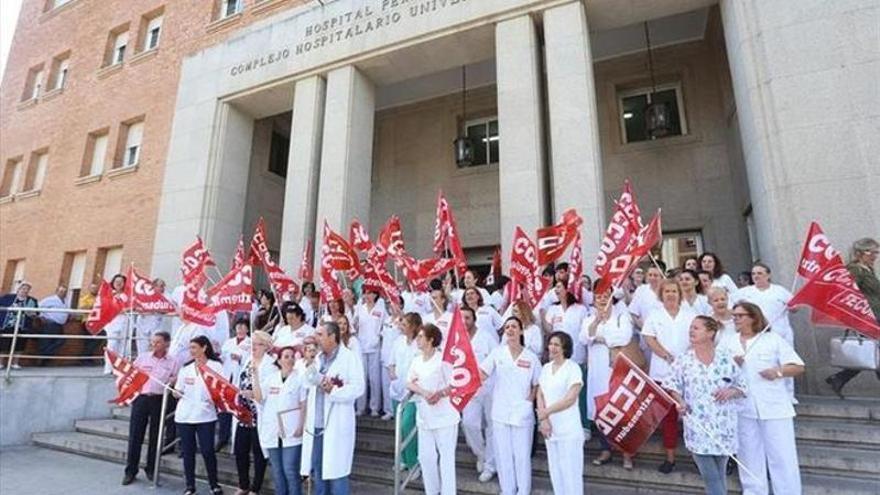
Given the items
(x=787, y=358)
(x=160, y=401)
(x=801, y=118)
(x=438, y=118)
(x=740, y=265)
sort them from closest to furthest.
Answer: (x=787, y=358) < (x=160, y=401) < (x=801, y=118) < (x=740, y=265) < (x=438, y=118)

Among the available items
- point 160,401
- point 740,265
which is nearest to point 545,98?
point 740,265

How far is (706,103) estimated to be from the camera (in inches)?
444

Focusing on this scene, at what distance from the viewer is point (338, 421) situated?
Answer: 4672mm

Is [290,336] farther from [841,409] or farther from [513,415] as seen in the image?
[841,409]

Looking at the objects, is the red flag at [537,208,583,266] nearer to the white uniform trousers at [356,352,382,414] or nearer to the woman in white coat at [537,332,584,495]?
the woman in white coat at [537,332,584,495]

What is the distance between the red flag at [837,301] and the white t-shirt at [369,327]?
17.3 feet

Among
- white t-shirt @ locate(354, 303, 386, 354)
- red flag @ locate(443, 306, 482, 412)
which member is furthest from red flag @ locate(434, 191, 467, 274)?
red flag @ locate(443, 306, 482, 412)

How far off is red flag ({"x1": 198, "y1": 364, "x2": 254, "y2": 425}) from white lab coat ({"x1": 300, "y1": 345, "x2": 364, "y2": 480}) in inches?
40.6

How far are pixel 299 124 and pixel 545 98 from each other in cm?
597

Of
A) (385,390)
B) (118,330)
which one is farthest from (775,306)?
(118,330)

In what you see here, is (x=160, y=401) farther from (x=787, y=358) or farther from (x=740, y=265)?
(x=740, y=265)

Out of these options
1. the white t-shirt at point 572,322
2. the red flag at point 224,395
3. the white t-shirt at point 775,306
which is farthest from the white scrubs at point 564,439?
the red flag at point 224,395

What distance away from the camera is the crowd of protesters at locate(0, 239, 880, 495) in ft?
13.0

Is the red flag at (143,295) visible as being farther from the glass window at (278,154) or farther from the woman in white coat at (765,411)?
the woman in white coat at (765,411)
